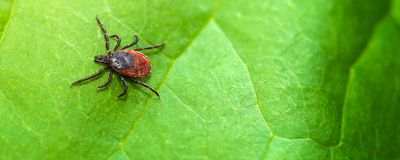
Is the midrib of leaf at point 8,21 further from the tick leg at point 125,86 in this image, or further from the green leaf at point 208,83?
the tick leg at point 125,86

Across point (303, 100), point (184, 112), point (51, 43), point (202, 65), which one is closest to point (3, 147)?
point (51, 43)

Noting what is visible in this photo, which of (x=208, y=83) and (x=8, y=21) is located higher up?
(x=8, y=21)

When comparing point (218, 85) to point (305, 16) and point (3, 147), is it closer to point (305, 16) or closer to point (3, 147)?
point (305, 16)

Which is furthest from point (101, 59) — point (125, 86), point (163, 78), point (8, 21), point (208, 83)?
A: point (208, 83)

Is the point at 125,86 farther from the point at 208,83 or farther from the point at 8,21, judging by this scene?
the point at 8,21

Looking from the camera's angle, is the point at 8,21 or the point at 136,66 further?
the point at 136,66

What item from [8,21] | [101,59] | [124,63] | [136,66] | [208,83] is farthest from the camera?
[124,63]

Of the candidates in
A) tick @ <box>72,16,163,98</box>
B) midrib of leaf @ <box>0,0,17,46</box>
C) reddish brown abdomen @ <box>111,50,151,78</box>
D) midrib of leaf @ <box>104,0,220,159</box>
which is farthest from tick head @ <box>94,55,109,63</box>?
midrib of leaf @ <box>0,0,17,46</box>

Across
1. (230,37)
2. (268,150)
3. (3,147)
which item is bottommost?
(268,150)
